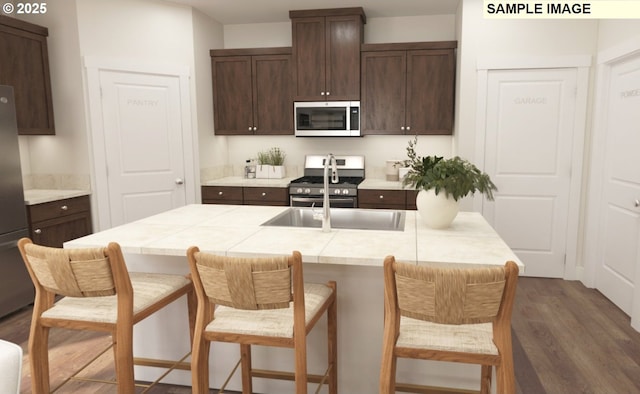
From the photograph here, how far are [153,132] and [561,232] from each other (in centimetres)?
410

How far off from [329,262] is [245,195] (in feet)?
10.2

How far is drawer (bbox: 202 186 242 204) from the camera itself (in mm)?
4980

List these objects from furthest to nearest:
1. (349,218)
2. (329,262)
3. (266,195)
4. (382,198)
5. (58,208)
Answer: (266,195), (382,198), (58,208), (349,218), (329,262)

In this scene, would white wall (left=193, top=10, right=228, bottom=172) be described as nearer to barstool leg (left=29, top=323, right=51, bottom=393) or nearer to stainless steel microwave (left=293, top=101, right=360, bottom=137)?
stainless steel microwave (left=293, top=101, right=360, bottom=137)

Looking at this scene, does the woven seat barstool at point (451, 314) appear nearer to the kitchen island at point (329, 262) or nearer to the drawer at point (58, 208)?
the kitchen island at point (329, 262)

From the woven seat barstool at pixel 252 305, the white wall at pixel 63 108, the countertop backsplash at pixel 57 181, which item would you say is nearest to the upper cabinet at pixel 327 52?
the white wall at pixel 63 108

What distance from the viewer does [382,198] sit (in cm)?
469

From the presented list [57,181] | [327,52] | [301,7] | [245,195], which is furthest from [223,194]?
[301,7]

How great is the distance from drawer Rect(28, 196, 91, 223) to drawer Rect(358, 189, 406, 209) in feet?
8.62

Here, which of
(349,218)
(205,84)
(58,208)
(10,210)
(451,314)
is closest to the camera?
(451,314)

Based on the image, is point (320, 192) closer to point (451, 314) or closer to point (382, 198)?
point (382, 198)

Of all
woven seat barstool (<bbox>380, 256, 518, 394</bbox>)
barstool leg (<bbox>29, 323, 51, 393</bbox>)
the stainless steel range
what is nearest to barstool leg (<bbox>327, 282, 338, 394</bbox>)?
woven seat barstool (<bbox>380, 256, 518, 394</bbox>)

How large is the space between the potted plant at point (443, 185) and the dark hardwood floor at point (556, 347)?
3.63ft

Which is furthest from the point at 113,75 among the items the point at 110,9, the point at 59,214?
the point at 59,214
